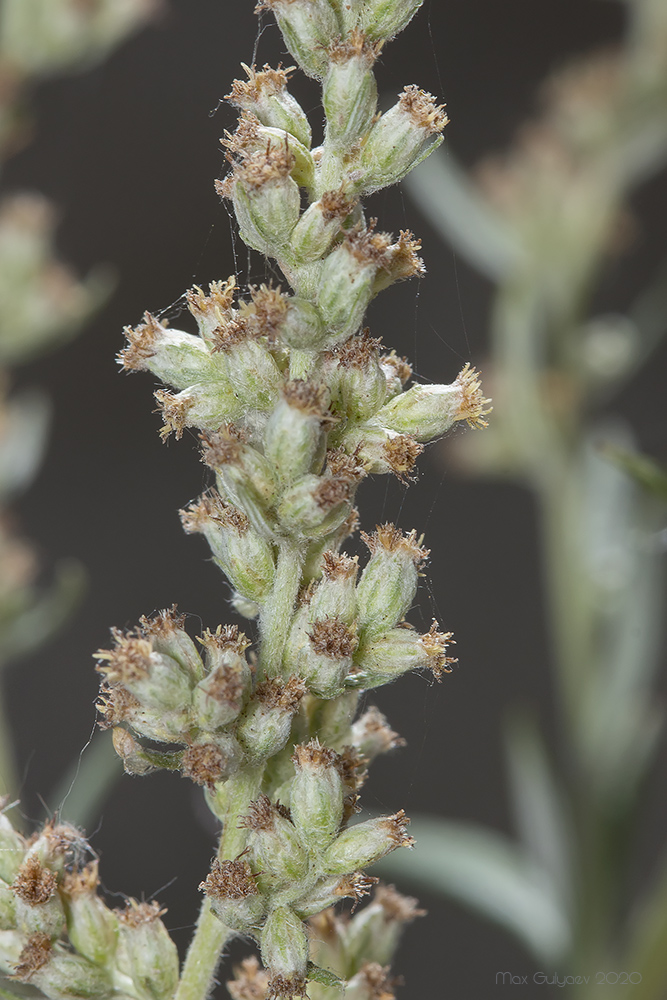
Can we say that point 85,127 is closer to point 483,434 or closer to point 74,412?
point 74,412

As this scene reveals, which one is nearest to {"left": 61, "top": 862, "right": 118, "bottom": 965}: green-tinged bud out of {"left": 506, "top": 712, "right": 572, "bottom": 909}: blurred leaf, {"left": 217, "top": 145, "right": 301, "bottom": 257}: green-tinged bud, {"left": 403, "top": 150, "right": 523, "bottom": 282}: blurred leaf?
{"left": 217, "top": 145, "right": 301, "bottom": 257}: green-tinged bud

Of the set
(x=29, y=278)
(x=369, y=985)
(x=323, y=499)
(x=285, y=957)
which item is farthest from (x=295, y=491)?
(x=29, y=278)

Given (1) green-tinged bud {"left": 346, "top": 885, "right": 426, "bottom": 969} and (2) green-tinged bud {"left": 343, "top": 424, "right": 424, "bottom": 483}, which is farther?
(1) green-tinged bud {"left": 346, "top": 885, "right": 426, "bottom": 969}

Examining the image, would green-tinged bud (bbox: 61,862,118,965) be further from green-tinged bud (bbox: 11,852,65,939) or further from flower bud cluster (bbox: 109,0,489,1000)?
flower bud cluster (bbox: 109,0,489,1000)

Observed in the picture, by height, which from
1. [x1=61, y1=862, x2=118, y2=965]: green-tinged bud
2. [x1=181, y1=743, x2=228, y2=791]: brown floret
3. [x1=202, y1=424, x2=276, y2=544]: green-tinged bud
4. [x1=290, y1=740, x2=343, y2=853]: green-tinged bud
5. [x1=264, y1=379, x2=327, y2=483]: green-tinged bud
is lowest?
[x1=61, y1=862, x2=118, y2=965]: green-tinged bud

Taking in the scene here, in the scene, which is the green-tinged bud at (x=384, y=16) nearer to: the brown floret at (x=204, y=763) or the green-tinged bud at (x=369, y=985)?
the brown floret at (x=204, y=763)

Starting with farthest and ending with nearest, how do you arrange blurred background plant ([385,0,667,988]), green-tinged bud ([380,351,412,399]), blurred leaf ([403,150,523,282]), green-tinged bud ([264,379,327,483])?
blurred leaf ([403,150,523,282]) → blurred background plant ([385,0,667,988]) → green-tinged bud ([380,351,412,399]) → green-tinged bud ([264,379,327,483])
